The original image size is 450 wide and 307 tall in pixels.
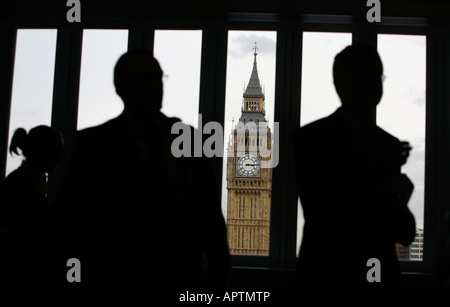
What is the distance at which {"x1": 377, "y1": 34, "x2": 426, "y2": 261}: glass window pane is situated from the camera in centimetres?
305

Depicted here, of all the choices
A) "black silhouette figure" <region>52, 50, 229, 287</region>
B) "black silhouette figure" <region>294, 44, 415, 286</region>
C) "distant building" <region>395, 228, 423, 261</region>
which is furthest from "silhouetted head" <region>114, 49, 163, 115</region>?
"distant building" <region>395, 228, 423, 261</region>

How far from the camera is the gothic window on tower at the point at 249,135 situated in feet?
9.93

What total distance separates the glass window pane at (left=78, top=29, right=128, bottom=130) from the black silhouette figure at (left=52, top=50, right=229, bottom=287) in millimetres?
1986

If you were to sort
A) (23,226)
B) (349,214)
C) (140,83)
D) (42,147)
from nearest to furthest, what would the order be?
(349,214)
(140,83)
(23,226)
(42,147)

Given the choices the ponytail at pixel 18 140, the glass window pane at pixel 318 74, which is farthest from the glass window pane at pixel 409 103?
the ponytail at pixel 18 140

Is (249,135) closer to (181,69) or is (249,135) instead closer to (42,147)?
(181,69)

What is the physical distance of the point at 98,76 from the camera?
3.18 m

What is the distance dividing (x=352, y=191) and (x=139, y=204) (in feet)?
1.77

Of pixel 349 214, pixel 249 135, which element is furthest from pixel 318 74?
pixel 349 214

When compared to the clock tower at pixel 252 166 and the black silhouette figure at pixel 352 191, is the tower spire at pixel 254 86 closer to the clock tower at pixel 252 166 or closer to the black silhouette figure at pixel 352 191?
the clock tower at pixel 252 166

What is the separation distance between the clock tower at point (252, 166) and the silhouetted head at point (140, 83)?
181 cm

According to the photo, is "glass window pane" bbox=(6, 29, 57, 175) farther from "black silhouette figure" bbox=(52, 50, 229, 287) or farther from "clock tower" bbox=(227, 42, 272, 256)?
"black silhouette figure" bbox=(52, 50, 229, 287)

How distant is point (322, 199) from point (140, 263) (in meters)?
0.49

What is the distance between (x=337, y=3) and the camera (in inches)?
119
